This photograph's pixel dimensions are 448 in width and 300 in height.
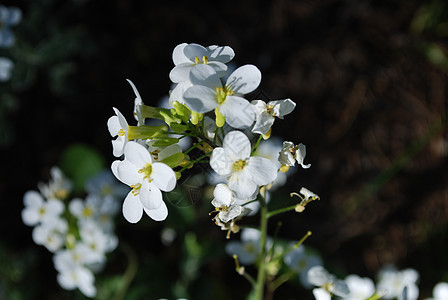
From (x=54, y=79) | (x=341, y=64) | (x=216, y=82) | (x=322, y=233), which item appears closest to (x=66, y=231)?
(x=54, y=79)

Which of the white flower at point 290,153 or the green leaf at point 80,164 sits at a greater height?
the white flower at point 290,153

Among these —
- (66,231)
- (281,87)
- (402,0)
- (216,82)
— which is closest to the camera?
(216,82)

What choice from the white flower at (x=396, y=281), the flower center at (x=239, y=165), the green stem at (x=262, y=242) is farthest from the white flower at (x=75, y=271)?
the white flower at (x=396, y=281)

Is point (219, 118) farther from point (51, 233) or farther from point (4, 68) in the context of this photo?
point (4, 68)

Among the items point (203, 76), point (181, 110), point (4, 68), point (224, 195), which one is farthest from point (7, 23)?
point (224, 195)

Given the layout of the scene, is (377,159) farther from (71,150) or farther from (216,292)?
(71,150)

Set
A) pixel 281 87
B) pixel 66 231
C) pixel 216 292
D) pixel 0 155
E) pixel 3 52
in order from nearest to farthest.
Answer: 1. pixel 66 231
2. pixel 3 52
3. pixel 216 292
4. pixel 0 155
5. pixel 281 87

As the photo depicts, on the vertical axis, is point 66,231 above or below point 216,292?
above

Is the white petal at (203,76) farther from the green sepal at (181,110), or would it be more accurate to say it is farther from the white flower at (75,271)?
the white flower at (75,271)
